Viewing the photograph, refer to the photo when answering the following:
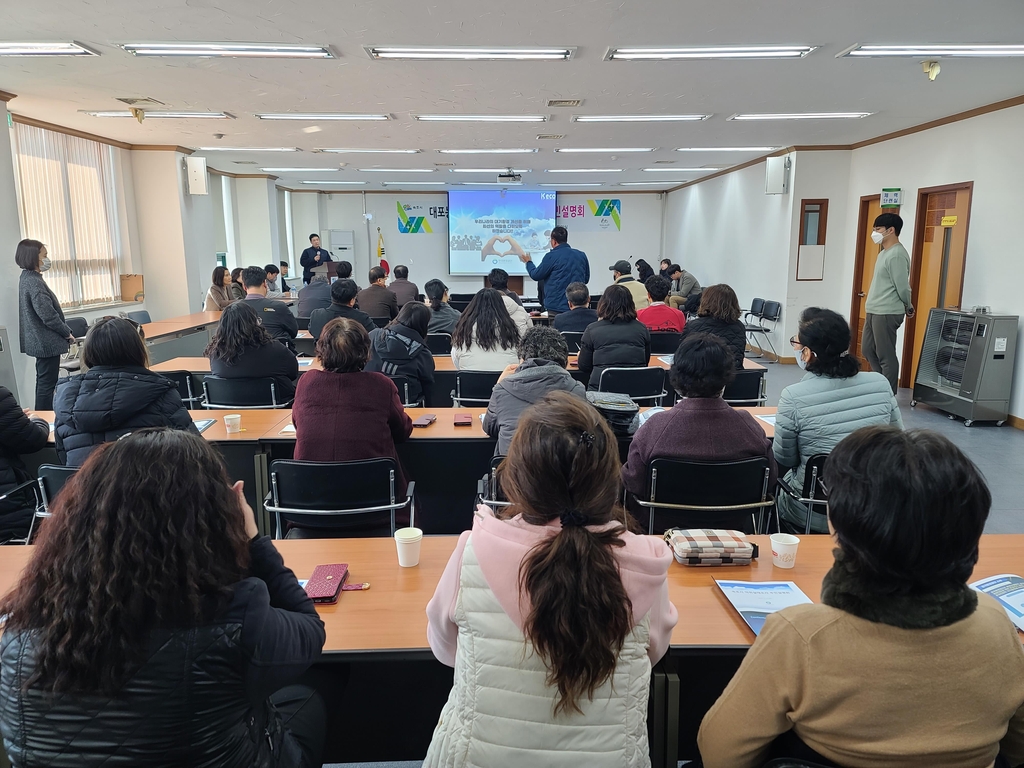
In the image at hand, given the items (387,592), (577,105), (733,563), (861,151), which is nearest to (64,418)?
(387,592)

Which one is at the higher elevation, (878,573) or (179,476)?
(179,476)

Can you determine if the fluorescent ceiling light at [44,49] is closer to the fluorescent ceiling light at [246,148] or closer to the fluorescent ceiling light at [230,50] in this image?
the fluorescent ceiling light at [230,50]

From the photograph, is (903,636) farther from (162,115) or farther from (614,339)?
(162,115)

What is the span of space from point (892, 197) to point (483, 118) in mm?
4497

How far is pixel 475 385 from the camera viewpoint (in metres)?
4.42

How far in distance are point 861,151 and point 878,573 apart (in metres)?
8.79

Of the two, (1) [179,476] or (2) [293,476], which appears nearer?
(1) [179,476]

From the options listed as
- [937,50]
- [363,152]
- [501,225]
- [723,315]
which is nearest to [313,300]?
[363,152]

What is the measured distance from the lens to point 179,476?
114cm

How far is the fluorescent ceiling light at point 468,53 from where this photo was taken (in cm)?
427

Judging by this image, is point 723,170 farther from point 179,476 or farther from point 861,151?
point 179,476

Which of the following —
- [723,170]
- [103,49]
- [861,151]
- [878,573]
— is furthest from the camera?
[723,170]

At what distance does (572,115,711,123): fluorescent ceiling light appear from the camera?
6531 mm

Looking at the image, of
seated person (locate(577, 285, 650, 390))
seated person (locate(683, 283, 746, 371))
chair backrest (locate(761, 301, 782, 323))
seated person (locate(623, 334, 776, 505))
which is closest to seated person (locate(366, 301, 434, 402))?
seated person (locate(577, 285, 650, 390))
